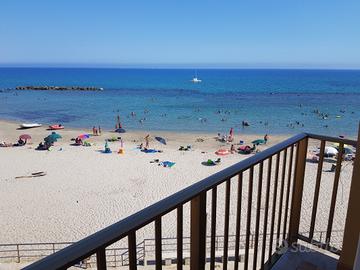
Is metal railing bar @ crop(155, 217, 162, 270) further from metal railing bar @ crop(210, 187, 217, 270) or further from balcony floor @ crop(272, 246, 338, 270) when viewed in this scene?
balcony floor @ crop(272, 246, 338, 270)

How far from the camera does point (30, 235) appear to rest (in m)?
8.53

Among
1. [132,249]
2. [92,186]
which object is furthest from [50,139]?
[132,249]

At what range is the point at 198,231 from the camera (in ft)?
4.74

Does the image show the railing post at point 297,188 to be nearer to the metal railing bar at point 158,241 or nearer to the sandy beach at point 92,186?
the metal railing bar at point 158,241

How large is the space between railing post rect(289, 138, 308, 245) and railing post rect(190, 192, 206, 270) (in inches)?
59.7

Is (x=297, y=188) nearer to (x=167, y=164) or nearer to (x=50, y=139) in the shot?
(x=167, y=164)

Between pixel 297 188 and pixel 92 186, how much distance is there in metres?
10.9

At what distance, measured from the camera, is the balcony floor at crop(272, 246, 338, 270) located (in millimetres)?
2668

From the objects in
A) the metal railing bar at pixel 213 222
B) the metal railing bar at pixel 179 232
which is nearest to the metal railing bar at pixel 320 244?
the metal railing bar at pixel 213 222

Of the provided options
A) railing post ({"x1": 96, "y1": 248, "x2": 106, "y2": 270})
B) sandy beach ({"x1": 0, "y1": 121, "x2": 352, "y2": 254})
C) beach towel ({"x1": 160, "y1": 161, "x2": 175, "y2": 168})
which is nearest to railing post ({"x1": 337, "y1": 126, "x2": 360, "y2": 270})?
railing post ({"x1": 96, "y1": 248, "x2": 106, "y2": 270})

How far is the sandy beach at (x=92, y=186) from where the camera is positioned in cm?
902

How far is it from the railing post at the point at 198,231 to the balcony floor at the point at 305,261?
142 cm

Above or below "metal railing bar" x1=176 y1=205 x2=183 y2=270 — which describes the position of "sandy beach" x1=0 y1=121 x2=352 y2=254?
below

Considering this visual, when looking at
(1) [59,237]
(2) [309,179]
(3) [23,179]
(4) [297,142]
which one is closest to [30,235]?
(1) [59,237]
